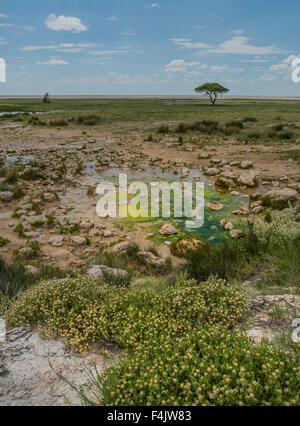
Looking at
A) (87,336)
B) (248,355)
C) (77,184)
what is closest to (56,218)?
(77,184)

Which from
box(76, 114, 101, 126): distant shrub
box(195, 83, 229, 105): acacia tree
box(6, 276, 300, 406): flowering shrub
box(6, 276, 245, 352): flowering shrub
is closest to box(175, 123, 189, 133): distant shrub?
box(76, 114, 101, 126): distant shrub

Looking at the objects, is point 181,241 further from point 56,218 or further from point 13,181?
point 13,181

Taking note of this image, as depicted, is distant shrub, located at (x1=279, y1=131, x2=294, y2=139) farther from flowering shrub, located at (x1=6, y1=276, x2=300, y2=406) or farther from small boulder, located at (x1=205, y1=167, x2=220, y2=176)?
flowering shrub, located at (x1=6, y1=276, x2=300, y2=406)

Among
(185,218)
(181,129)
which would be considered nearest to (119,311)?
(185,218)

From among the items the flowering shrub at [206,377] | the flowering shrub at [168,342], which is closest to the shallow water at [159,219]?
the flowering shrub at [168,342]

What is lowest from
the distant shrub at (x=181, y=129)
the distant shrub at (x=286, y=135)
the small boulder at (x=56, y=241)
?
the small boulder at (x=56, y=241)

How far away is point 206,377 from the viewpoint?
86.0 inches

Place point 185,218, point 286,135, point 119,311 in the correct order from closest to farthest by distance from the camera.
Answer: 1. point 119,311
2. point 185,218
3. point 286,135

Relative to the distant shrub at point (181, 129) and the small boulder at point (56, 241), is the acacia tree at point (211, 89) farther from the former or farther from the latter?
the small boulder at point (56, 241)

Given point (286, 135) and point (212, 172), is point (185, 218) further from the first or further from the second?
point (286, 135)

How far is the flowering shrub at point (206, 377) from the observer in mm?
2064

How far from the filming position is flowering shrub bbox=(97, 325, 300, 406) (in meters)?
2.06

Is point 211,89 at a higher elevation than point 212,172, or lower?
higher
